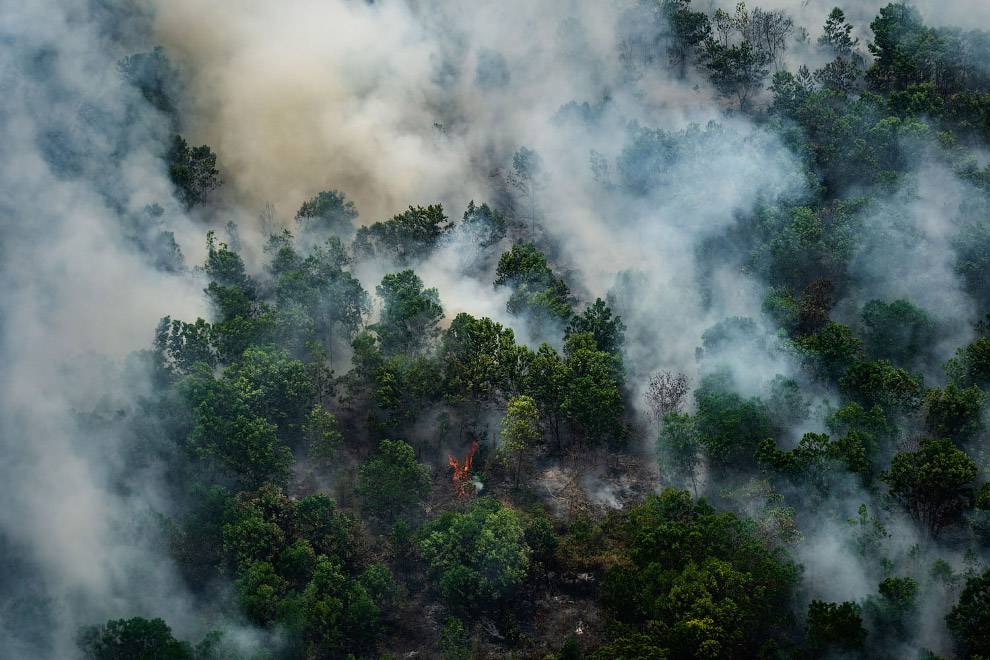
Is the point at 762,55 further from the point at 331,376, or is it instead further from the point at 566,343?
the point at 331,376

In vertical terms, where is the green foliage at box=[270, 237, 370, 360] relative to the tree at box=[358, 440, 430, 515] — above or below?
above

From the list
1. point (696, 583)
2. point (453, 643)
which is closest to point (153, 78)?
point (453, 643)

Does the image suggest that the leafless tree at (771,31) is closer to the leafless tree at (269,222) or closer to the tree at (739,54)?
the tree at (739,54)

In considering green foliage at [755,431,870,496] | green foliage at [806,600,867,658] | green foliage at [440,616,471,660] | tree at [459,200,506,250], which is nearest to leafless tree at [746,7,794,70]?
tree at [459,200,506,250]

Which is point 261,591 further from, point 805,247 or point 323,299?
point 805,247

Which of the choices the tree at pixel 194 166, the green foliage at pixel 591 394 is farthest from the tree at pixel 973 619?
the tree at pixel 194 166

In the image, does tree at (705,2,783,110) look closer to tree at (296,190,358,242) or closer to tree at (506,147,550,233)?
tree at (506,147,550,233)
